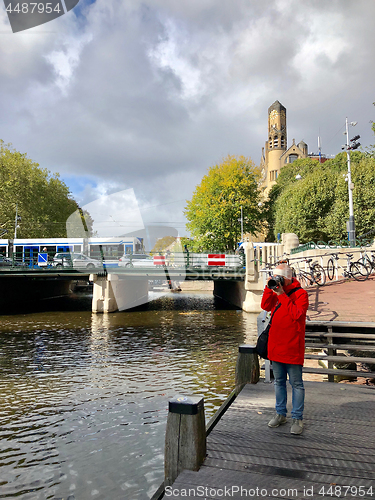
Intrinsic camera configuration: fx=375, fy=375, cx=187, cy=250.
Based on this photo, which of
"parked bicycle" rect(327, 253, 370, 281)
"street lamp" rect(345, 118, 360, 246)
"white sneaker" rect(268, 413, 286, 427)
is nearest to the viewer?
"white sneaker" rect(268, 413, 286, 427)

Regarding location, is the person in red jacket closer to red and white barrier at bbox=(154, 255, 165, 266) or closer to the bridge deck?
the bridge deck

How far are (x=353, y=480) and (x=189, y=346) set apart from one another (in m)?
11.1

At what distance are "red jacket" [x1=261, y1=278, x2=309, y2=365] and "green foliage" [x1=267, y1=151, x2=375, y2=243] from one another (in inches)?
1333

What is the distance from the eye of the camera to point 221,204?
40.9 m

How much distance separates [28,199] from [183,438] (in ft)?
153

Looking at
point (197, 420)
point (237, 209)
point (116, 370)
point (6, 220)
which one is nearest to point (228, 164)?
point (237, 209)

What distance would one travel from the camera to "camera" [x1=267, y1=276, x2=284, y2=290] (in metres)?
3.99

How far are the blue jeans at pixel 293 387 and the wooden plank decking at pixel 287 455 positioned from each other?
217 millimetres

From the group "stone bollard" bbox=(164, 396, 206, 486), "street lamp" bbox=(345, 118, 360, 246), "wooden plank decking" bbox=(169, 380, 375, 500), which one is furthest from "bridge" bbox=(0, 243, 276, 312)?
"stone bollard" bbox=(164, 396, 206, 486)

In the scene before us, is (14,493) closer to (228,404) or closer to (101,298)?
(228,404)

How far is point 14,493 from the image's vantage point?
4785mm

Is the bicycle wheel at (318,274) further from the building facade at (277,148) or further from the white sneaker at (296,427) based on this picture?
the building facade at (277,148)
